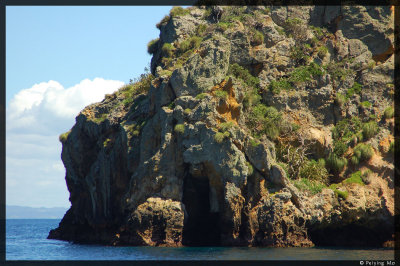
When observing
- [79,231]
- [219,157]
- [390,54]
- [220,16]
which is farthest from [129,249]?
[390,54]

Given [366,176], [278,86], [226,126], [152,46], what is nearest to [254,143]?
[226,126]

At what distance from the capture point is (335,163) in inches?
1762

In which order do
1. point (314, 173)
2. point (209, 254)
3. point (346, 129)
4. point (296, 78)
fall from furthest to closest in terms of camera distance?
point (296, 78)
point (346, 129)
point (314, 173)
point (209, 254)

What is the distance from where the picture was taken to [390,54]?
171 ft

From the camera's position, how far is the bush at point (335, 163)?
44.6 m

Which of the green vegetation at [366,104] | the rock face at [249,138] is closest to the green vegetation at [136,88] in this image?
the rock face at [249,138]

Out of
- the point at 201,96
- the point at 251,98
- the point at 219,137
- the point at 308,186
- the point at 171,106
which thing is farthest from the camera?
the point at 251,98

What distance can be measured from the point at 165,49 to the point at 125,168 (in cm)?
1306

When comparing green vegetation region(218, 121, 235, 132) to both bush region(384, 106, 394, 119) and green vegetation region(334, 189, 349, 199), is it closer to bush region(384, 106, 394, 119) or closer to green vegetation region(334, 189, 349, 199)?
green vegetation region(334, 189, 349, 199)

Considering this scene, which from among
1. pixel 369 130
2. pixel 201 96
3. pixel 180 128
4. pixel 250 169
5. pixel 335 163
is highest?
pixel 201 96

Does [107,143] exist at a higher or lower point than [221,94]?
lower

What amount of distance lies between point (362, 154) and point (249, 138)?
1029 centimetres

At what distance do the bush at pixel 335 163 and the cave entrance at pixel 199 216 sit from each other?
10.9 m

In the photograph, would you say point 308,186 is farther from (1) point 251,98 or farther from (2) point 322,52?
(2) point 322,52
